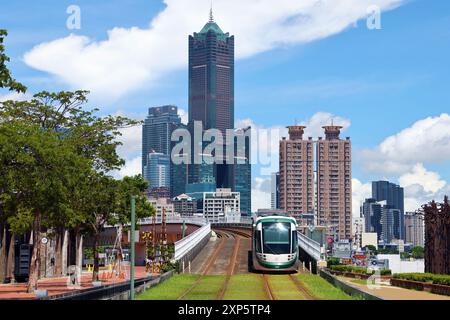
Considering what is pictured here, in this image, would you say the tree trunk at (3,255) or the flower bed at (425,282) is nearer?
the flower bed at (425,282)

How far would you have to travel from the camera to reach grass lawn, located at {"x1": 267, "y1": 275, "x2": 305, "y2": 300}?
44.0 metres

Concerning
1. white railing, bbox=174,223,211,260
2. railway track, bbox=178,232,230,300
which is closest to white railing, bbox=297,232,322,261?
railway track, bbox=178,232,230,300

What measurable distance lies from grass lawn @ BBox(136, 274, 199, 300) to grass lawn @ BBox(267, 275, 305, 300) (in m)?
5.54

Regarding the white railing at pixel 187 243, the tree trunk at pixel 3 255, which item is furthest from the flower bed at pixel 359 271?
the tree trunk at pixel 3 255

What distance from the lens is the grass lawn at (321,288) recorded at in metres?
43.8

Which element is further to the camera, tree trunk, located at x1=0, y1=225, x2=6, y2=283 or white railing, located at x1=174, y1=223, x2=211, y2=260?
white railing, located at x1=174, y1=223, x2=211, y2=260

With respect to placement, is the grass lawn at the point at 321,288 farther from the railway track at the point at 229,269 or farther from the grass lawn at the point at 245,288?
the grass lawn at the point at 245,288

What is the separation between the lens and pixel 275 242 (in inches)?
2272

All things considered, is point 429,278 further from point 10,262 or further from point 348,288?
point 10,262

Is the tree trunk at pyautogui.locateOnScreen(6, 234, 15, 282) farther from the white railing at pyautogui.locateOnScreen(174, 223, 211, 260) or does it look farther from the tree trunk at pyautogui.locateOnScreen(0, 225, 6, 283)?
the white railing at pyautogui.locateOnScreen(174, 223, 211, 260)

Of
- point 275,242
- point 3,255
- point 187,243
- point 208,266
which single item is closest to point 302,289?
point 275,242

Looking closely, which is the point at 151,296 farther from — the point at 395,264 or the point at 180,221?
the point at 395,264

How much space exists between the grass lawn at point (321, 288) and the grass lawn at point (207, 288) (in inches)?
223
